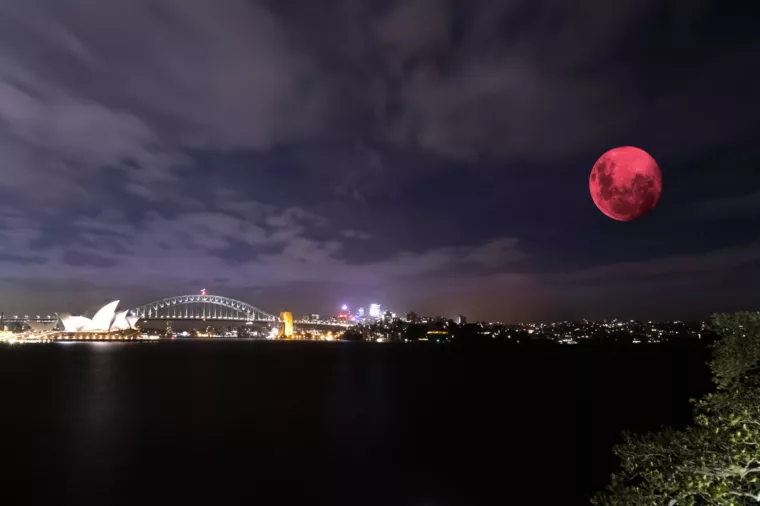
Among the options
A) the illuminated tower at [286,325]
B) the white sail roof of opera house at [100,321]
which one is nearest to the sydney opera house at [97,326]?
the white sail roof of opera house at [100,321]

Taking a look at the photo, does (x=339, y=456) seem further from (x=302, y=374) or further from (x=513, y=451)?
(x=302, y=374)

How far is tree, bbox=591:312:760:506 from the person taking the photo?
4.50m

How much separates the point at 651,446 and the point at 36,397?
42906mm

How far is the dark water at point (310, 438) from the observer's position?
1750 cm

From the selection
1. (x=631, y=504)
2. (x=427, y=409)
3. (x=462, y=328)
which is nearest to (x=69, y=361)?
(x=427, y=409)

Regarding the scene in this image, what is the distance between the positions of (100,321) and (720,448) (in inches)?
5784

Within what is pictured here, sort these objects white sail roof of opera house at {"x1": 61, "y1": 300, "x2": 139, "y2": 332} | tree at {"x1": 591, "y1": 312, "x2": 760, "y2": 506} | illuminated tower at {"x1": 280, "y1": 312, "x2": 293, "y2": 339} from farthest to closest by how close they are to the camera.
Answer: illuminated tower at {"x1": 280, "y1": 312, "x2": 293, "y2": 339}
white sail roof of opera house at {"x1": 61, "y1": 300, "x2": 139, "y2": 332}
tree at {"x1": 591, "y1": 312, "x2": 760, "y2": 506}

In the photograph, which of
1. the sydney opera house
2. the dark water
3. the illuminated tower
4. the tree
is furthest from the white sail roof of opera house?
the tree

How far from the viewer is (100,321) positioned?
12888 centimetres

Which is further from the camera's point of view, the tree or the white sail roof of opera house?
the white sail roof of opera house

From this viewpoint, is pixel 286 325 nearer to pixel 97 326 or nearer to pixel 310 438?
pixel 97 326

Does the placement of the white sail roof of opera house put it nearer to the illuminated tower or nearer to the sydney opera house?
the sydney opera house

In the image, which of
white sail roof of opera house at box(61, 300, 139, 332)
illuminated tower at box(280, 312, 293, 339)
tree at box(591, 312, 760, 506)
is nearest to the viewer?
tree at box(591, 312, 760, 506)

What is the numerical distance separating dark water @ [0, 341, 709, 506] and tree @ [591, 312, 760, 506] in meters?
12.8
